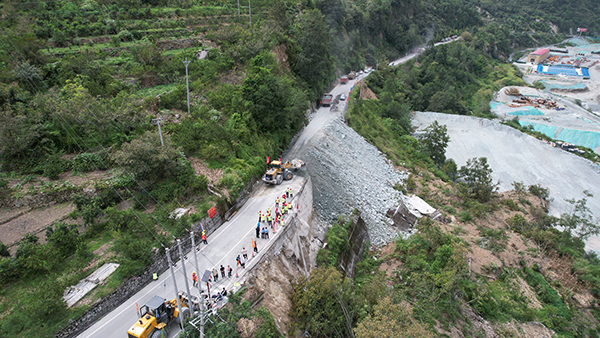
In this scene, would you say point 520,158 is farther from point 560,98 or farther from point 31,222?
point 31,222

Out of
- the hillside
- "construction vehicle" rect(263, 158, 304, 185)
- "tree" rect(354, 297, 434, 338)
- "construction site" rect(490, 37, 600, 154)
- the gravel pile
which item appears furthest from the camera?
"construction site" rect(490, 37, 600, 154)

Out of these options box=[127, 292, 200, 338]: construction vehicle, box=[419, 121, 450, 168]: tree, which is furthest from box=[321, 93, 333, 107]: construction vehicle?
box=[127, 292, 200, 338]: construction vehicle

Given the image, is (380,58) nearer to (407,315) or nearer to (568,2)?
(407,315)

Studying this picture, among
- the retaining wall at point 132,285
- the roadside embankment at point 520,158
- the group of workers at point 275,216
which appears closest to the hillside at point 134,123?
the retaining wall at point 132,285

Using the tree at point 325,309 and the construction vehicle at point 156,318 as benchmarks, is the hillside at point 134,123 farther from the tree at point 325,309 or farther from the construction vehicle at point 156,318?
Answer: the tree at point 325,309

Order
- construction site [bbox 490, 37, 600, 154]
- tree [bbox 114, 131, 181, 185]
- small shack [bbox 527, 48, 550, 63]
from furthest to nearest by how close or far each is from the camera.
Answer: small shack [bbox 527, 48, 550, 63] < construction site [bbox 490, 37, 600, 154] < tree [bbox 114, 131, 181, 185]

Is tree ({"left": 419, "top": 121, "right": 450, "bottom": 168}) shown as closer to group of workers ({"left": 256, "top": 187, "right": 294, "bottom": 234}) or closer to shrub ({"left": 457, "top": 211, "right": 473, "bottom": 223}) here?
shrub ({"left": 457, "top": 211, "right": 473, "bottom": 223})
